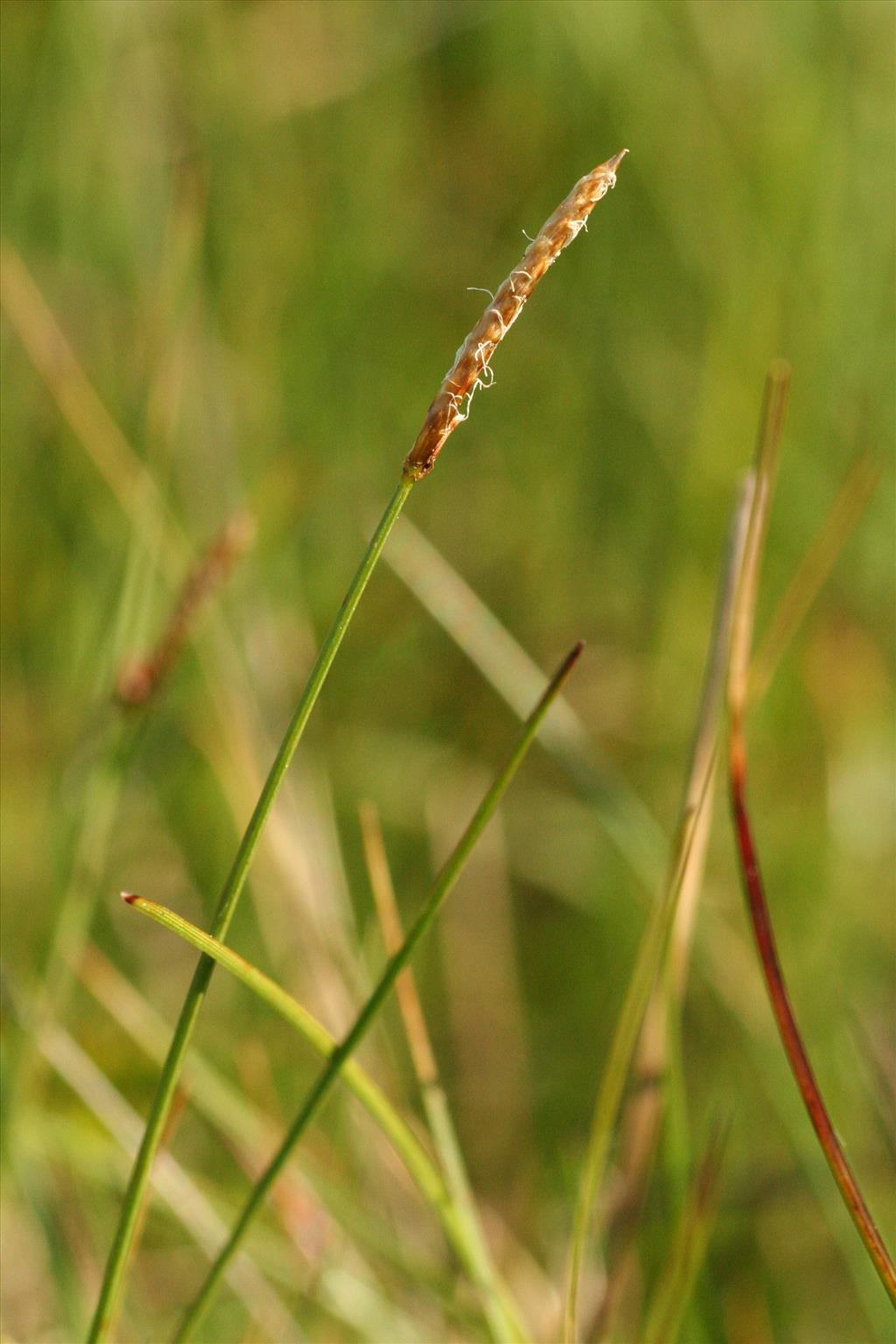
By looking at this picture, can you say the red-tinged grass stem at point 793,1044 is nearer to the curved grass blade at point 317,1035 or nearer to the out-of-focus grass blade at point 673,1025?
the out-of-focus grass blade at point 673,1025

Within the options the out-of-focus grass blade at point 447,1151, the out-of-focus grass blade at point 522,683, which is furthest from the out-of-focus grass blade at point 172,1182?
the out-of-focus grass blade at point 522,683

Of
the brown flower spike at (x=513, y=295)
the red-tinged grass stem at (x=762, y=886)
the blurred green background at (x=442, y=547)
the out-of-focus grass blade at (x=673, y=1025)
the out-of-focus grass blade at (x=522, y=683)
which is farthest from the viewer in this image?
the blurred green background at (x=442, y=547)

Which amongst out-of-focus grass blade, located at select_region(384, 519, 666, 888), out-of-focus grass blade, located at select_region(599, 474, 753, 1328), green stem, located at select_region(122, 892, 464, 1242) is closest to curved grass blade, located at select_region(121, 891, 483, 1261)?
green stem, located at select_region(122, 892, 464, 1242)

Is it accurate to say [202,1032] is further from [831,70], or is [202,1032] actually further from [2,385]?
[831,70]

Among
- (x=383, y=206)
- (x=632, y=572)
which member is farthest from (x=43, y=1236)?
(x=383, y=206)

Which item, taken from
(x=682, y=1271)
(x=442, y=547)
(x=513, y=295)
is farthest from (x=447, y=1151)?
(x=442, y=547)
